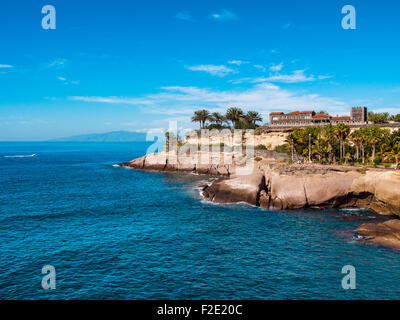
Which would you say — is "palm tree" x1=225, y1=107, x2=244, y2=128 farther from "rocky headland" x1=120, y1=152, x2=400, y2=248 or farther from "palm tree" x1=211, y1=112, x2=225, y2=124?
"rocky headland" x1=120, y1=152, x2=400, y2=248

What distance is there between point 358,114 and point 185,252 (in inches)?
4250

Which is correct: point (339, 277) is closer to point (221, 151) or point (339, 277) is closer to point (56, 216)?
point (56, 216)

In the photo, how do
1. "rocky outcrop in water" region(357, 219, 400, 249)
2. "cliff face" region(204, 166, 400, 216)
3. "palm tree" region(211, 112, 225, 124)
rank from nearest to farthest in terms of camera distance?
"rocky outcrop in water" region(357, 219, 400, 249), "cliff face" region(204, 166, 400, 216), "palm tree" region(211, 112, 225, 124)

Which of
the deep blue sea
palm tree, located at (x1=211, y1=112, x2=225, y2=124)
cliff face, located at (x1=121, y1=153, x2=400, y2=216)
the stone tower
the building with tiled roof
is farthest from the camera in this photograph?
palm tree, located at (x1=211, y1=112, x2=225, y2=124)

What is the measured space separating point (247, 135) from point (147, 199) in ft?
226

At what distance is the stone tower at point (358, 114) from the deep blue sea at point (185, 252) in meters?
83.3

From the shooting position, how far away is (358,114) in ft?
364

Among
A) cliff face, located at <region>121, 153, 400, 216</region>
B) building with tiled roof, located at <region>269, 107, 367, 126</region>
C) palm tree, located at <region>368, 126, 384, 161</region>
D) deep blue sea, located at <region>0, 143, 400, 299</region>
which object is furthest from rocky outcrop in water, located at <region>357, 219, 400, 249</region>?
building with tiled roof, located at <region>269, 107, 367, 126</region>

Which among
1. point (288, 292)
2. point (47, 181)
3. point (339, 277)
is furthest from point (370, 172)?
point (47, 181)

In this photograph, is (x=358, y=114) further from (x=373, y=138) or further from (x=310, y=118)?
(x=373, y=138)

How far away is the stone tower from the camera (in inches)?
4318

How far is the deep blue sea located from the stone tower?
83.3 m

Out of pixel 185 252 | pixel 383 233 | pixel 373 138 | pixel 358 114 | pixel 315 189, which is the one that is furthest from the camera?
pixel 358 114

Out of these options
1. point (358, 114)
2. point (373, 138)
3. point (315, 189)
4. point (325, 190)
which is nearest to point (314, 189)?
point (315, 189)
